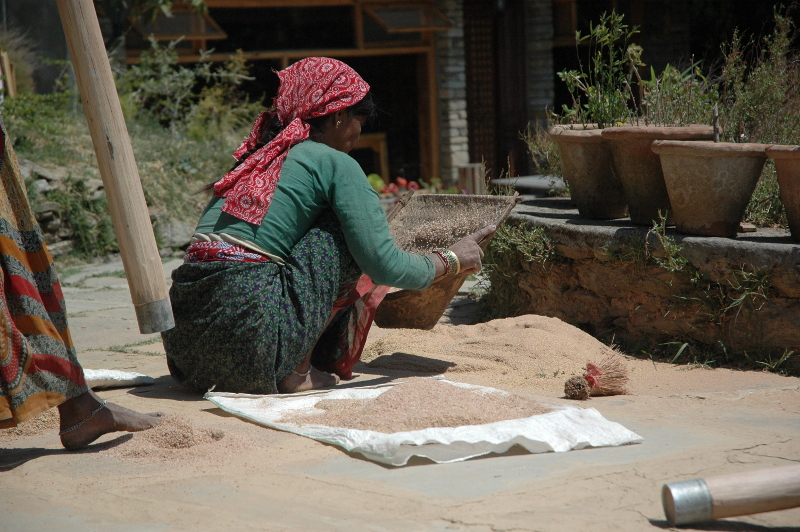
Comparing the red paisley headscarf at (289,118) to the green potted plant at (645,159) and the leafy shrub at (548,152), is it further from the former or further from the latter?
the leafy shrub at (548,152)

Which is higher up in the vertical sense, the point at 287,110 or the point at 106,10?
the point at 106,10

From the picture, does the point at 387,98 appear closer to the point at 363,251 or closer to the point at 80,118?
the point at 80,118

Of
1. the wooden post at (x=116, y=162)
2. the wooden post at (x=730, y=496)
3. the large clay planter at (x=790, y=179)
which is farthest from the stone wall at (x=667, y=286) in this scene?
the wooden post at (x=116, y=162)

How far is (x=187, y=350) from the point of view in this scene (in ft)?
9.53

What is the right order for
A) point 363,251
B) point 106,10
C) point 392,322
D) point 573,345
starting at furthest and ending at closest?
point 106,10 < point 392,322 < point 573,345 < point 363,251

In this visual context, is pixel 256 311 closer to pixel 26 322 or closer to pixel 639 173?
pixel 26 322

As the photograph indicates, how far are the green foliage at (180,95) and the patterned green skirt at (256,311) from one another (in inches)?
251

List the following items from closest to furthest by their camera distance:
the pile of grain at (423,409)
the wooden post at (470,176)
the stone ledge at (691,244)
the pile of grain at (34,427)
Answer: the pile of grain at (423,409) → the pile of grain at (34,427) → the stone ledge at (691,244) → the wooden post at (470,176)

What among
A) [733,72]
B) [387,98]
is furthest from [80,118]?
[733,72]

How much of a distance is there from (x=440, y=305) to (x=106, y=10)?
6639 mm

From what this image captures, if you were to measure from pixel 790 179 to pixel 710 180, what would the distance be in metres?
0.32

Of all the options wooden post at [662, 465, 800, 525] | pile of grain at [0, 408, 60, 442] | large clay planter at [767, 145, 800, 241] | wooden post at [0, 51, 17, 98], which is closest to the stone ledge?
large clay planter at [767, 145, 800, 241]

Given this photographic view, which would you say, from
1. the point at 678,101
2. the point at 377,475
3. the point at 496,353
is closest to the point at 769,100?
the point at 678,101

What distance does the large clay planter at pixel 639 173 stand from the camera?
12.3 feet
